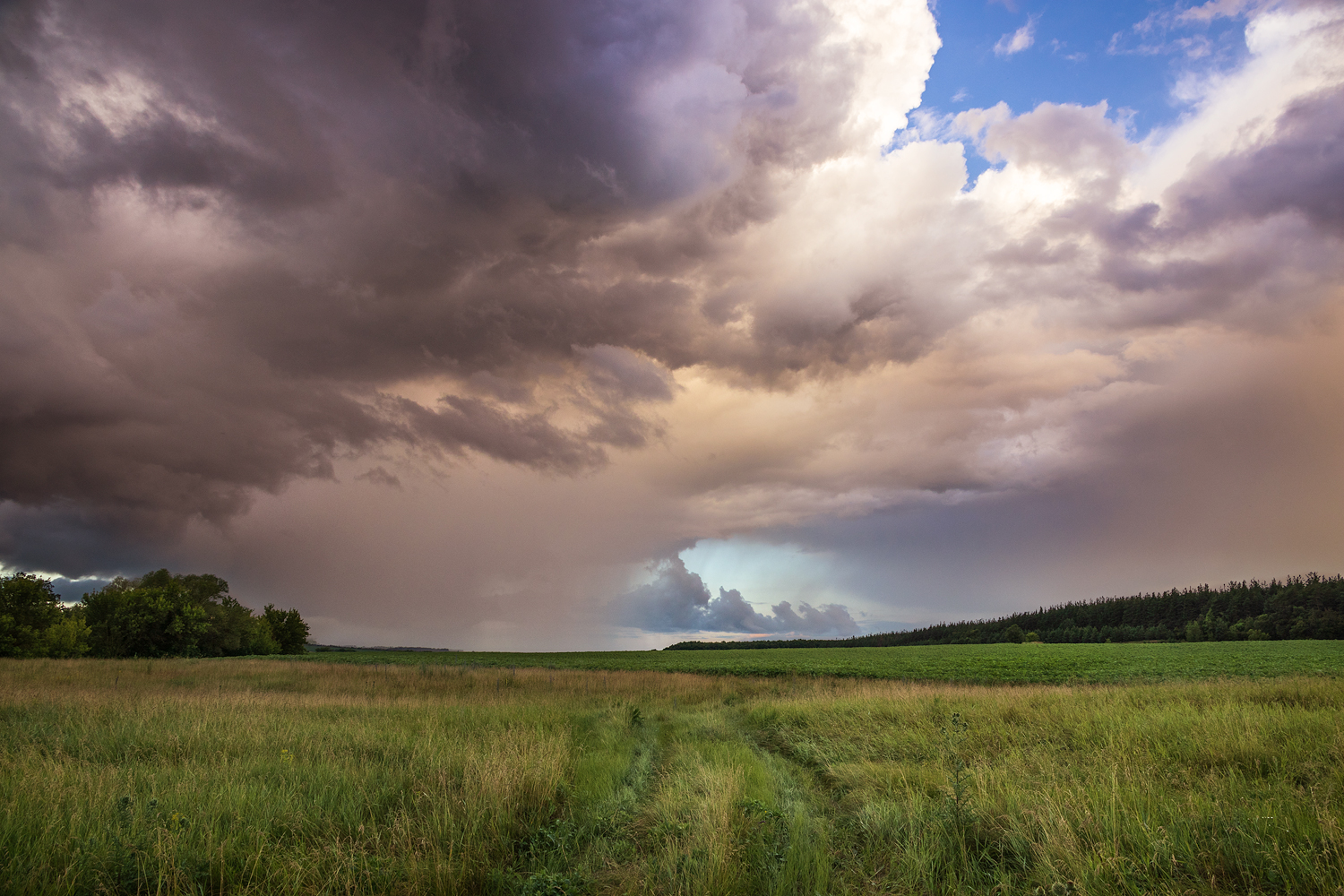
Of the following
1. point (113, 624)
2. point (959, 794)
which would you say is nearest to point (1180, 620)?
point (959, 794)

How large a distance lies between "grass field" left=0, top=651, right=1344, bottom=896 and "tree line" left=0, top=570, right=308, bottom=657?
199 ft

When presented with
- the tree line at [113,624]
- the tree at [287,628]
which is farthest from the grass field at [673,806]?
the tree at [287,628]

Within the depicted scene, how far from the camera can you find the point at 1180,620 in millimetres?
→ 133875

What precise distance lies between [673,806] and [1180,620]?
581ft

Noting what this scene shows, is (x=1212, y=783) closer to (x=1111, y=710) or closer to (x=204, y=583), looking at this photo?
(x=1111, y=710)

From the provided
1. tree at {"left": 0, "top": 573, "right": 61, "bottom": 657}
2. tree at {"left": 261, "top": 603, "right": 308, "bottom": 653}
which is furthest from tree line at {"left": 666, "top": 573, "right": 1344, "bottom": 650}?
tree at {"left": 0, "top": 573, "right": 61, "bottom": 657}

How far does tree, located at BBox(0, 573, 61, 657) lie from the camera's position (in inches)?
2147

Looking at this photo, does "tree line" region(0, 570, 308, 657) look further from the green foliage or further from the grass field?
the green foliage

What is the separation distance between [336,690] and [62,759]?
719 inches

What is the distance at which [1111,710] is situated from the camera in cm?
1289

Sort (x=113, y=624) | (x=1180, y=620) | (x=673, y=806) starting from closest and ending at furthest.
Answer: (x=673, y=806) < (x=113, y=624) < (x=1180, y=620)

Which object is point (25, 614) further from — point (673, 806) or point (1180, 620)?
point (1180, 620)

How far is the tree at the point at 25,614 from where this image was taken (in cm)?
5453

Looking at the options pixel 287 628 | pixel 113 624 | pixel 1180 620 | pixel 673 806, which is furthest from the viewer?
pixel 1180 620
